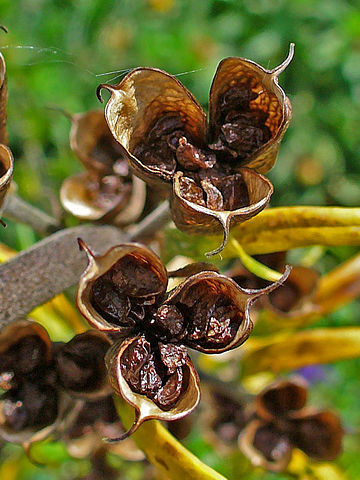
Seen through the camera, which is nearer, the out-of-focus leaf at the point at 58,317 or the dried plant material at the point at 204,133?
the dried plant material at the point at 204,133

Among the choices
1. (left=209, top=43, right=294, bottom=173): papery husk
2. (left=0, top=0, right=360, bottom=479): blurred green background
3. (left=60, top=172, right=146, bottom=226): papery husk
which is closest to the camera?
(left=209, top=43, right=294, bottom=173): papery husk

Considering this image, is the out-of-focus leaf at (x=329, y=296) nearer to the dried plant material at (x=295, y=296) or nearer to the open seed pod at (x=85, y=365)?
the dried plant material at (x=295, y=296)

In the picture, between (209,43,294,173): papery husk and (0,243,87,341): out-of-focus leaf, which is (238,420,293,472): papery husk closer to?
(0,243,87,341): out-of-focus leaf

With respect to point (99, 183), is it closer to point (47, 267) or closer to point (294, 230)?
point (47, 267)

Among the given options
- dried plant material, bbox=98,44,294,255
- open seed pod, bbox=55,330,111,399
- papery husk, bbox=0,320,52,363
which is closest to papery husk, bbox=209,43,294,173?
dried plant material, bbox=98,44,294,255

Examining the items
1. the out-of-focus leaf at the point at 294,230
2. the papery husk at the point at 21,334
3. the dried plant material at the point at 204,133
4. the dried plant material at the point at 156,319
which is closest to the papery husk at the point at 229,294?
the dried plant material at the point at 156,319

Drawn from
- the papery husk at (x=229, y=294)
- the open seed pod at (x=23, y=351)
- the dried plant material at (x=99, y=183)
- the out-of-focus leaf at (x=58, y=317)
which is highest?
the papery husk at (x=229, y=294)

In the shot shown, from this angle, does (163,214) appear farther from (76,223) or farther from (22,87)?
(22,87)
